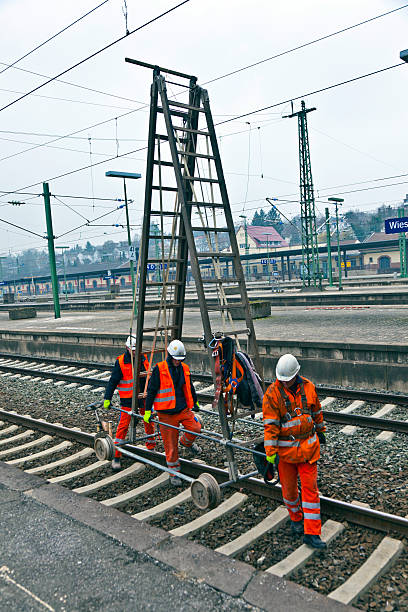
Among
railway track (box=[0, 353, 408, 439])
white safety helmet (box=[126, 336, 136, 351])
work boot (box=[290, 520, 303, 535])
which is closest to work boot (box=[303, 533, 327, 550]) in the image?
work boot (box=[290, 520, 303, 535])

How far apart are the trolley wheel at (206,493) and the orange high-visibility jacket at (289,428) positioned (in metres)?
0.80

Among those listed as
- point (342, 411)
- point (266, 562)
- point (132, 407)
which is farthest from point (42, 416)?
point (266, 562)

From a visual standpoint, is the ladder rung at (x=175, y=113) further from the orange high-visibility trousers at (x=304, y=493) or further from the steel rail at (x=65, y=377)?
the steel rail at (x=65, y=377)

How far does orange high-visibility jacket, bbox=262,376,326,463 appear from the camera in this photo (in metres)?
4.55

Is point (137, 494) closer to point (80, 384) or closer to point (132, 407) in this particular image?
point (132, 407)

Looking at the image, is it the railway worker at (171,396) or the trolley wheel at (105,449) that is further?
the trolley wheel at (105,449)

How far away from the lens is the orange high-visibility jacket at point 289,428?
4.55 metres

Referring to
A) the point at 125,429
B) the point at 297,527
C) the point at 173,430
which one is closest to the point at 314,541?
the point at 297,527

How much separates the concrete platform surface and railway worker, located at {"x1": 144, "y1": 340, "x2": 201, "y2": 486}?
3.56 ft

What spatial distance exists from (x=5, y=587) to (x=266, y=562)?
87.5 inches

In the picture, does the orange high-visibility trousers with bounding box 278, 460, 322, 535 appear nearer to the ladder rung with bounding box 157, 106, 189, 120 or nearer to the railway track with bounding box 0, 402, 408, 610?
the railway track with bounding box 0, 402, 408, 610

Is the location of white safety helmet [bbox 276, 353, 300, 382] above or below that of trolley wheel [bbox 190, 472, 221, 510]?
above

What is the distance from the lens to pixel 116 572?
13.7 ft

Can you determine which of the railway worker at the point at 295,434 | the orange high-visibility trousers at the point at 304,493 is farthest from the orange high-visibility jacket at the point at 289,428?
the orange high-visibility trousers at the point at 304,493
